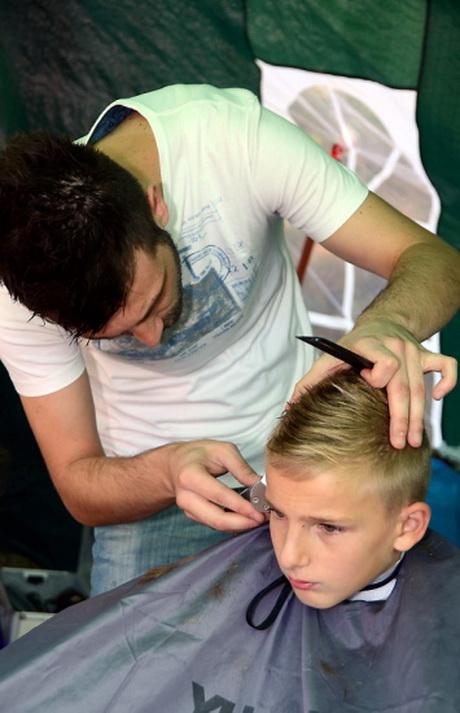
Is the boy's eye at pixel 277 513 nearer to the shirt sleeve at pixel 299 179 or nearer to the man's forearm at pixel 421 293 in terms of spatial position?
the man's forearm at pixel 421 293

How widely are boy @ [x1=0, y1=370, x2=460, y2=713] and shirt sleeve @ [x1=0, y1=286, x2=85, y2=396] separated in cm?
46

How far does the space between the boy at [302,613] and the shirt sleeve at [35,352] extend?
0.46m

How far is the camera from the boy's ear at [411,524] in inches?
61.3

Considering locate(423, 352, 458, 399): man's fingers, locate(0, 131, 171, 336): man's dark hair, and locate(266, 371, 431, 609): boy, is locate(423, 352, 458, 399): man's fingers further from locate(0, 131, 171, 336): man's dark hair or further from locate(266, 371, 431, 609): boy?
locate(0, 131, 171, 336): man's dark hair

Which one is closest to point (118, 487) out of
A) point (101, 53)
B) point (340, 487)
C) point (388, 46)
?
point (340, 487)

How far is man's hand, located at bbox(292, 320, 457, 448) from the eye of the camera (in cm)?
141

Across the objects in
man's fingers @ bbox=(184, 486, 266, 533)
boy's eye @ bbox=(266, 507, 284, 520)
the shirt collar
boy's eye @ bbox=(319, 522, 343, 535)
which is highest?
boy's eye @ bbox=(319, 522, 343, 535)

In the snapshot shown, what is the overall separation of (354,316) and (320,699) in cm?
146

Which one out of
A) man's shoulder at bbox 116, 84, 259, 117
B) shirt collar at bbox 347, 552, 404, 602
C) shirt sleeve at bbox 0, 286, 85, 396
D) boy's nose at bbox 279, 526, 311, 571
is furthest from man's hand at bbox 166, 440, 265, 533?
man's shoulder at bbox 116, 84, 259, 117

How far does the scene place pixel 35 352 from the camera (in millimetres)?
2025


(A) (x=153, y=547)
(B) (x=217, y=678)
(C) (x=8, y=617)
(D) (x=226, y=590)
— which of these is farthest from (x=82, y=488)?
(C) (x=8, y=617)

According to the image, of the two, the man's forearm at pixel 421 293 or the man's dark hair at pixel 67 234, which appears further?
the man's forearm at pixel 421 293

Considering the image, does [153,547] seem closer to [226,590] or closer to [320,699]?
[226,590]

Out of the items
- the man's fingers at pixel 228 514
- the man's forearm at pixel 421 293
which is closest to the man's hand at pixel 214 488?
the man's fingers at pixel 228 514
